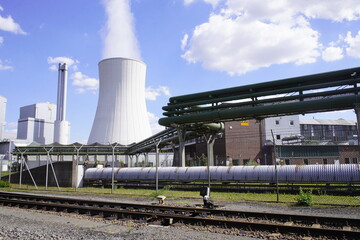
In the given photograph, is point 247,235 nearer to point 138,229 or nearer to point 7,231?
point 138,229

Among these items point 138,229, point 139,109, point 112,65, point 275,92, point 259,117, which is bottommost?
point 138,229

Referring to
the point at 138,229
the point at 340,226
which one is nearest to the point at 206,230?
the point at 138,229

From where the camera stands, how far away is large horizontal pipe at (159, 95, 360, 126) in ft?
71.7

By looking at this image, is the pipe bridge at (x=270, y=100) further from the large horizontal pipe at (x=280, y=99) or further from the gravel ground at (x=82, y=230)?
the gravel ground at (x=82, y=230)

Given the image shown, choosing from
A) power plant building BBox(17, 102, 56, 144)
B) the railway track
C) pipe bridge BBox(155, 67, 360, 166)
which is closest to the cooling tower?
pipe bridge BBox(155, 67, 360, 166)

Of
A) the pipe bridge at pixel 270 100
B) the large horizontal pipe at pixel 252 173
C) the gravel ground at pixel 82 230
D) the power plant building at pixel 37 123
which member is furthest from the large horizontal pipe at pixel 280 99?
the power plant building at pixel 37 123

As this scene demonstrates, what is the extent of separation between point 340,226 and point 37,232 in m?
8.92

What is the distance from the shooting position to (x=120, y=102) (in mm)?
53938

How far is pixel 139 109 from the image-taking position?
5641cm

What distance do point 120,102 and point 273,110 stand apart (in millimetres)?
34435

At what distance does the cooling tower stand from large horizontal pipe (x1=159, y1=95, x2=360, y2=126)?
25.5 metres

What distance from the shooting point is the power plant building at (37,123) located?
158 m

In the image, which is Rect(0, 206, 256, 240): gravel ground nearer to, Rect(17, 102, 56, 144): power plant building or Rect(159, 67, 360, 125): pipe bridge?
Rect(159, 67, 360, 125): pipe bridge

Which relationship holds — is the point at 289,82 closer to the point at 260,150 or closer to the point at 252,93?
the point at 252,93
